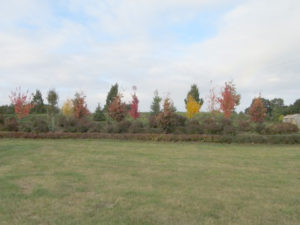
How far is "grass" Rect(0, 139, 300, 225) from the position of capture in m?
3.13

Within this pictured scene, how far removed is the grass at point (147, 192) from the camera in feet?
10.3

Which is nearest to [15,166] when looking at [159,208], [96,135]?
[159,208]

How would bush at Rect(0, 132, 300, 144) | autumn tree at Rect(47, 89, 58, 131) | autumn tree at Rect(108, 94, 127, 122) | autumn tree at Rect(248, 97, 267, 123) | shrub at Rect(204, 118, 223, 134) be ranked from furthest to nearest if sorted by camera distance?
autumn tree at Rect(47, 89, 58, 131) < autumn tree at Rect(248, 97, 267, 123) < autumn tree at Rect(108, 94, 127, 122) < shrub at Rect(204, 118, 223, 134) < bush at Rect(0, 132, 300, 144)

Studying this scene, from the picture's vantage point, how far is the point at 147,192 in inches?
163

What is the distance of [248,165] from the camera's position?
6.80m

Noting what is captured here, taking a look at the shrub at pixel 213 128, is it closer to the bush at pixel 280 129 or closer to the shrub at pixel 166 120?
the shrub at pixel 166 120

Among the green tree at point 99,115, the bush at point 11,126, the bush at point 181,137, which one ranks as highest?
the green tree at point 99,115

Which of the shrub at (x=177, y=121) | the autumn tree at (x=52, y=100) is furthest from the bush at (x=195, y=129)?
the autumn tree at (x=52, y=100)

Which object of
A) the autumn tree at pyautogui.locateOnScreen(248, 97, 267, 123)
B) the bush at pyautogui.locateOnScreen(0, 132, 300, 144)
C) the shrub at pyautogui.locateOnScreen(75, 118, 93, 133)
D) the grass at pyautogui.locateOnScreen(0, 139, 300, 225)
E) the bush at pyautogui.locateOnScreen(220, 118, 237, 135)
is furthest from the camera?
the autumn tree at pyautogui.locateOnScreen(248, 97, 267, 123)

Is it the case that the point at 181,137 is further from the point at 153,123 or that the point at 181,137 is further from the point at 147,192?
the point at 147,192

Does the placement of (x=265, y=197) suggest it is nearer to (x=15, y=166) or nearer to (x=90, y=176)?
(x=90, y=176)

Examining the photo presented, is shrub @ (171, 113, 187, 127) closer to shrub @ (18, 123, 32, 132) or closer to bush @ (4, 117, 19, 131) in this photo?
shrub @ (18, 123, 32, 132)

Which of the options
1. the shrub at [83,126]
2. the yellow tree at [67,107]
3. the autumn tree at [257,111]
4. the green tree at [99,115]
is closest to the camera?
the shrub at [83,126]

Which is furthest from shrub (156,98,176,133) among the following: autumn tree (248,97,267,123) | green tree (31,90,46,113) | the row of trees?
green tree (31,90,46,113)
